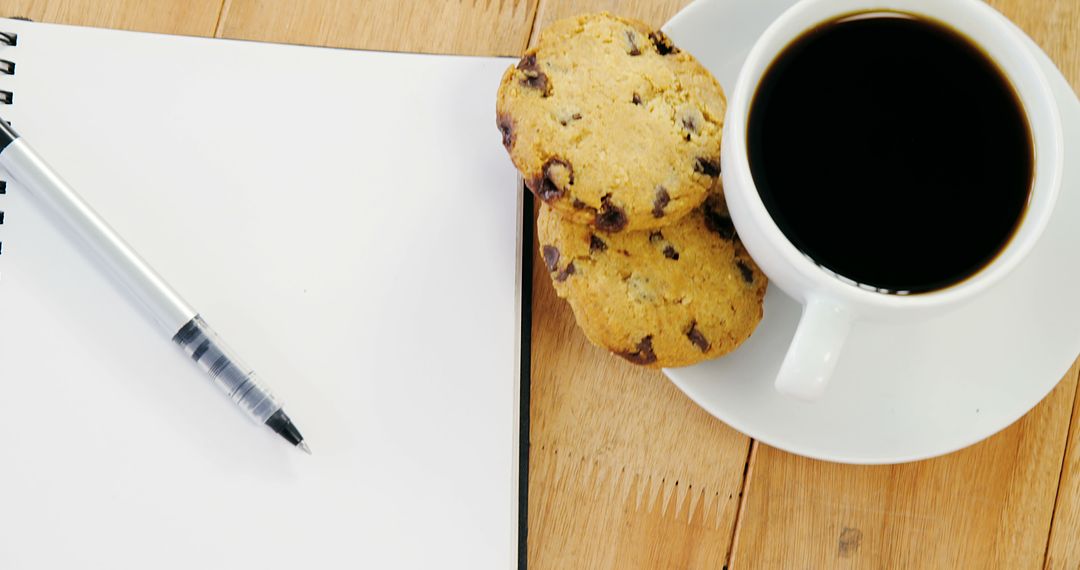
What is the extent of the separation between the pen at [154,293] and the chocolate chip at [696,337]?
333 mm

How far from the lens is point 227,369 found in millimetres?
720

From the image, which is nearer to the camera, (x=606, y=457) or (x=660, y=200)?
(x=660, y=200)

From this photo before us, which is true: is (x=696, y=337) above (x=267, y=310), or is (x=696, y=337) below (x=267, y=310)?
below

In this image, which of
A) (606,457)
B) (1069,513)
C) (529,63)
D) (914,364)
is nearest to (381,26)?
(529,63)

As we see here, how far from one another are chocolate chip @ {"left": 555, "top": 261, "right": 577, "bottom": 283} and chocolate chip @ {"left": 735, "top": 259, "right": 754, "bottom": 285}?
13cm

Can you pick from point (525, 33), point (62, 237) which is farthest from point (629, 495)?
point (62, 237)

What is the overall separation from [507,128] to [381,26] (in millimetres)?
223

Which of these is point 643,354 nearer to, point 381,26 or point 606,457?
point 606,457

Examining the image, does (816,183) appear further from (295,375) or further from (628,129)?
(295,375)

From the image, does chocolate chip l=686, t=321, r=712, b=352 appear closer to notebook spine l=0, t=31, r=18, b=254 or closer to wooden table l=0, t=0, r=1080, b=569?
wooden table l=0, t=0, r=1080, b=569

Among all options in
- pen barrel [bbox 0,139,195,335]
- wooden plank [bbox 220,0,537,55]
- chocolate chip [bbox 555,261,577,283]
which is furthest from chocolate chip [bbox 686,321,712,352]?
pen barrel [bbox 0,139,195,335]

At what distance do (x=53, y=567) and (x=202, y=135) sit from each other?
1.27 feet

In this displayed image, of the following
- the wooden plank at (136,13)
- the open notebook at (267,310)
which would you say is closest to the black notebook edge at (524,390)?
the open notebook at (267,310)

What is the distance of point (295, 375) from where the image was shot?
0.74 meters
